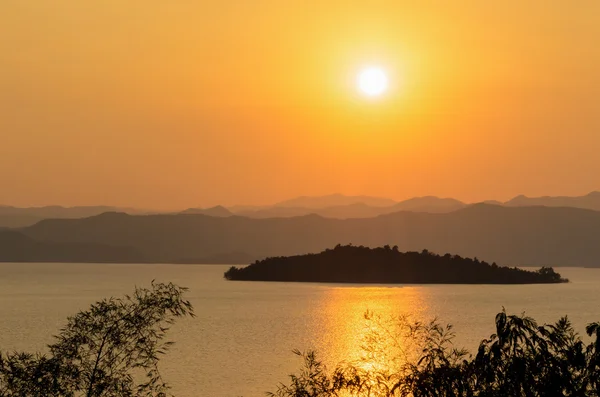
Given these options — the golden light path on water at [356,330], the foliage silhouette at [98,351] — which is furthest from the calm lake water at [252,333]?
the foliage silhouette at [98,351]

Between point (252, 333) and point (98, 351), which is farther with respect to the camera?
point (252, 333)

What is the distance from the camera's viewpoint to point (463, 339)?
11775 cm

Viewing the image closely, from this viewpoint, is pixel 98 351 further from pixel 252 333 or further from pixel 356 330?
pixel 356 330

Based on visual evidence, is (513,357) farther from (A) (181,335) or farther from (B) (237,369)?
(A) (181,335)

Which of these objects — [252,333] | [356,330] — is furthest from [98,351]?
[356,330]

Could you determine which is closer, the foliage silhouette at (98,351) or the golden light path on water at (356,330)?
the foliage silhouette at (98,351)

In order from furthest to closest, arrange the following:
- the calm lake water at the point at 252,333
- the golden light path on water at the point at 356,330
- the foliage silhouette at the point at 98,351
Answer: the golden light path on water at the point at 356,330 < the calm lake water at the point at 252,333 < the foliage silhouette at the point at 98,351

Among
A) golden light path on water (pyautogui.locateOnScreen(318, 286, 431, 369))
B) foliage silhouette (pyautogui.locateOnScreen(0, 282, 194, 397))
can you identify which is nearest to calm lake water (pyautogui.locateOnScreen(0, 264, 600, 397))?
golden light path on water (pyautogui.locateOnScreen(318, 286, 431, 369))

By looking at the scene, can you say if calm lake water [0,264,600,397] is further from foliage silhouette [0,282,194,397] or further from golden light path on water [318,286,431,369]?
foliage silhouette [0,282,194,397]

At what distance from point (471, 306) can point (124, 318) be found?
173164mm

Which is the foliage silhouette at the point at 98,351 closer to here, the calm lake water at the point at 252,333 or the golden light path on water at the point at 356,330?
the golden light path on water at the point at 356,330

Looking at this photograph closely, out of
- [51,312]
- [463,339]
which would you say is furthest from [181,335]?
[51,312]

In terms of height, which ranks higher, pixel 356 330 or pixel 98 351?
pixel 356 330

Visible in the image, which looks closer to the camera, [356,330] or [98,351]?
[98,351]
